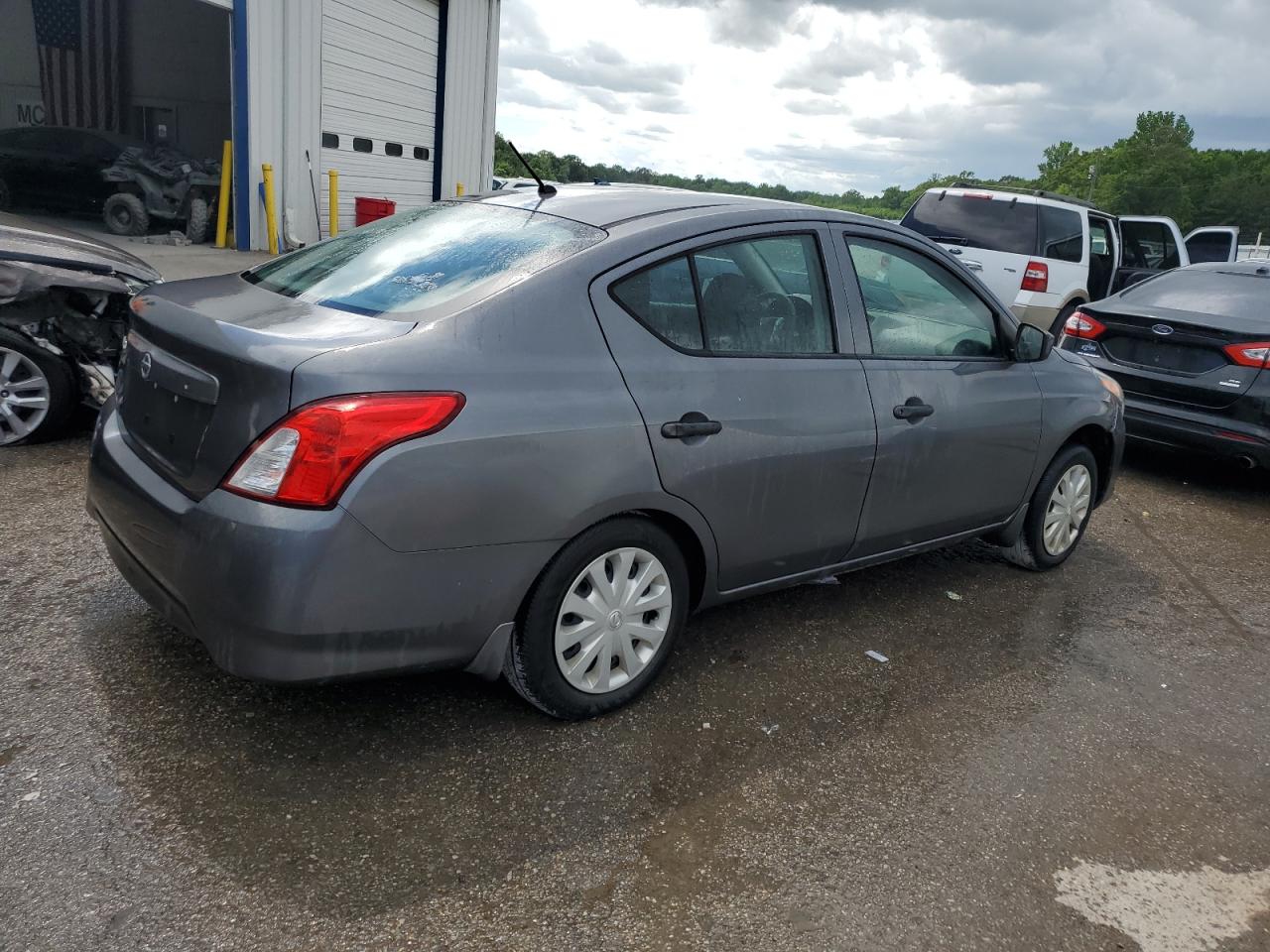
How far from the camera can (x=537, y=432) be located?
2.72 metres

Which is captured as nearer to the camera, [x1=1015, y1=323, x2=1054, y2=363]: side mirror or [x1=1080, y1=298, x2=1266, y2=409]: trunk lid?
[x1=1015, y1=323, x2=1054, y2=363]: side mirror

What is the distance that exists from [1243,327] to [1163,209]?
85.2 m

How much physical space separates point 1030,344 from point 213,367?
3.30m

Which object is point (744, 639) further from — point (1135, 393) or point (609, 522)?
point (1135, 393)

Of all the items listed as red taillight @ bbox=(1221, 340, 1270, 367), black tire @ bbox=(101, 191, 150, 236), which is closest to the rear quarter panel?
red taillight @ bbox=(1221, 340, 1270, 367)

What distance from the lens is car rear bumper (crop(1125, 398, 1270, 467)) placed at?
625 centimetres

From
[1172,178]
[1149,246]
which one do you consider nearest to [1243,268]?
[1149,246]

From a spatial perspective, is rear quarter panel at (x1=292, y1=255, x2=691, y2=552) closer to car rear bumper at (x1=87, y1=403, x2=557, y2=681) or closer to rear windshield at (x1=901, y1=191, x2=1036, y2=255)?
car rear bumper at (x1=87, y1=403, x2=557, y2=681)

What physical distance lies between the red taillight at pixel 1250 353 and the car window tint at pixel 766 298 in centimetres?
416

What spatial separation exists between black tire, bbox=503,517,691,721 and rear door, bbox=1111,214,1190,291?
1180 cm

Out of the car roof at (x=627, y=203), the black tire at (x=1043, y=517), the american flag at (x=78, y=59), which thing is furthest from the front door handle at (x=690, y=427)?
the american flag at (x=78, y=59)

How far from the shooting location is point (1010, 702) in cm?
361

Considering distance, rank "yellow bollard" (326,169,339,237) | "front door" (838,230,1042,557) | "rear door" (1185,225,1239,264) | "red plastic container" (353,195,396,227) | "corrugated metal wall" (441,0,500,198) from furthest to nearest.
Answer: "corrugated metal wall" (441,0,500,198) → "rear door" (1185,225,1239,264) → "red plastic container" (353,195,396,227) → "yellow bollard" (326,169,339,237) → "front door" (838,230,1042,557)

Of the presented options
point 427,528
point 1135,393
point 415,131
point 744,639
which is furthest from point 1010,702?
point 415,131
